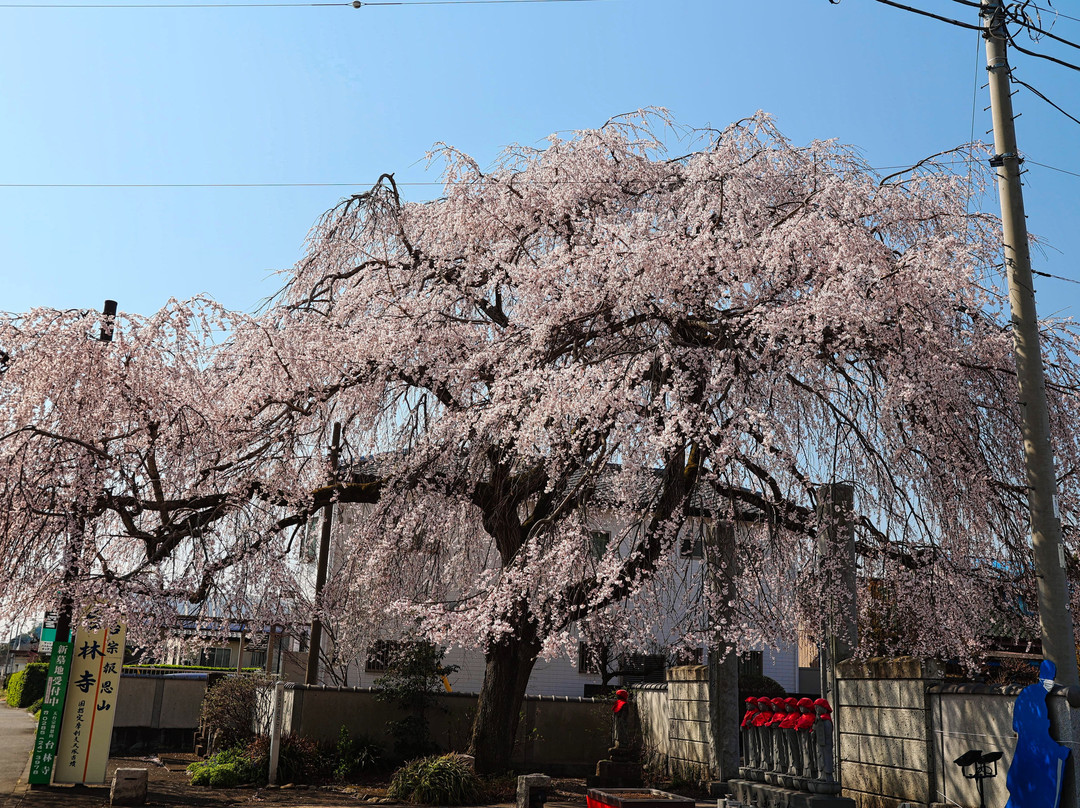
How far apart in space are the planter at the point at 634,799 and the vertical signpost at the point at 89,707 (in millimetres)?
7585

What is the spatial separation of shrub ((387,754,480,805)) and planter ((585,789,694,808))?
3125mm

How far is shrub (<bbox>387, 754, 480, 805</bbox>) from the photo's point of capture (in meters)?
11.4

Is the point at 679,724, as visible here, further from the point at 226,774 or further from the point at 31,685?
the point at 31,685

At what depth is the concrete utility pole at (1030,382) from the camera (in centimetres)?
695

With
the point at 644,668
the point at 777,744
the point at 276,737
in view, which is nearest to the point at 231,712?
the point at 276,737

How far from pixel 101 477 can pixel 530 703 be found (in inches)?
353

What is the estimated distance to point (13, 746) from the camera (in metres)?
17.9

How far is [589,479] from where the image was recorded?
10.5 metres

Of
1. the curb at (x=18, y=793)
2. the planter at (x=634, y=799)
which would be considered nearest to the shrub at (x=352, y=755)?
the curb at (x=18, y=793)

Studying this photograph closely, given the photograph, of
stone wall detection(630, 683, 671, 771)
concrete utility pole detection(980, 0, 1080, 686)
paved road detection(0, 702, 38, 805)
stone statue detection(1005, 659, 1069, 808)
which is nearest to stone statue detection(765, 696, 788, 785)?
stone statue detection(1005, 659, 1069, 808)

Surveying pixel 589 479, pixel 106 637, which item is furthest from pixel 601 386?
pixel 106 637

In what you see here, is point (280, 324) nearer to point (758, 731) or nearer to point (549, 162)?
point (549, 162)

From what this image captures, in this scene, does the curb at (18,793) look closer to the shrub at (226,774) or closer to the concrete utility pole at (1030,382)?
the shrub at (226,774)

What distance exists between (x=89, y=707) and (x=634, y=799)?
8601 millimetres
